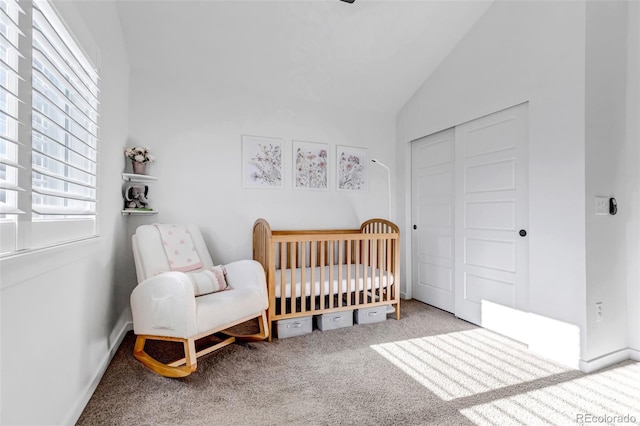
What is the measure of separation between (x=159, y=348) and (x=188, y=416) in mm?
896

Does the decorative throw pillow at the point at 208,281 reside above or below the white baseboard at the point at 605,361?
above

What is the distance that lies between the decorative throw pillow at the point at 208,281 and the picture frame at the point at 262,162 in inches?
39.8

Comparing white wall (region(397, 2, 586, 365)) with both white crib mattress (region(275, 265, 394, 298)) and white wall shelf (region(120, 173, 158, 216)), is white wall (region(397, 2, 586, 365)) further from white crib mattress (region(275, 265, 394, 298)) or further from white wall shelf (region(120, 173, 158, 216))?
white wall shelf (region(120, 173, 158, 216))

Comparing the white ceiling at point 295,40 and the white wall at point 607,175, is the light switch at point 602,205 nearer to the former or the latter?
the white wall at point 607,175

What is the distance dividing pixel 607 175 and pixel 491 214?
0.78m

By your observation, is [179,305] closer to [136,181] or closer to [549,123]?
[136,181]

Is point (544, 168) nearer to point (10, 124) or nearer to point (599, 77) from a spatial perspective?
point (599, 77)

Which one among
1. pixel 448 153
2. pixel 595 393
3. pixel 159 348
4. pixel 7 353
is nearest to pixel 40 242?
pixel 7 353

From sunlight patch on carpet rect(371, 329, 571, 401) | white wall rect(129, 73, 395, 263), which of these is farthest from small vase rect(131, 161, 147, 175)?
sunlight patch on carpet rect(371, 329, 571, 401)

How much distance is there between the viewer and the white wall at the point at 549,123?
77.4 inches

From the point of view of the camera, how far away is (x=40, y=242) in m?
1.17

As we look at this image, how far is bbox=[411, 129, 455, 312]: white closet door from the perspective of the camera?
9.99 feet

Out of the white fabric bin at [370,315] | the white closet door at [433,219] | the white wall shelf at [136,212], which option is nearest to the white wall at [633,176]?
the white closet door at [433,219]

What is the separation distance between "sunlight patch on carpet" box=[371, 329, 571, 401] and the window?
2.03m
